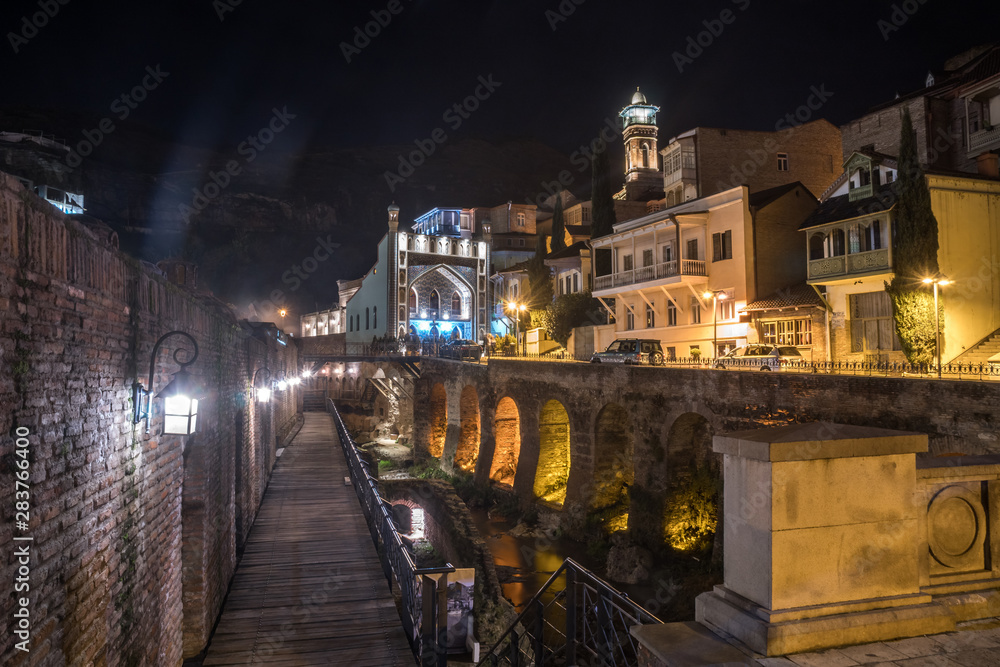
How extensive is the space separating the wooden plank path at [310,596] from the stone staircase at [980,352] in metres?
18.5

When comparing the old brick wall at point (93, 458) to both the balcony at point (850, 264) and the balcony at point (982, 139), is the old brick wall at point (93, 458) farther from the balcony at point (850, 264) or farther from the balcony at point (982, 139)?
the balcony at point (982, 139)

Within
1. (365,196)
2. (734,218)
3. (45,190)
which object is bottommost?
(734,218)

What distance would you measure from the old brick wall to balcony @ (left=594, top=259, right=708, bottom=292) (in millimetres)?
23061

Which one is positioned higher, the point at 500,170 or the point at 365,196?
the point at 500,170

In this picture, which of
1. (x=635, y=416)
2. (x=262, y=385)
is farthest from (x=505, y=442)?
(x=262, y=385)

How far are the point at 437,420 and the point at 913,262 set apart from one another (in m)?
27.5

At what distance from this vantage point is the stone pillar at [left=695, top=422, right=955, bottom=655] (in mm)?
3514

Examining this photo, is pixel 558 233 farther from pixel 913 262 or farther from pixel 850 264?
pixel 913 262

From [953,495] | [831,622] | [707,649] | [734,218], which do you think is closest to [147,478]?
[707,649]

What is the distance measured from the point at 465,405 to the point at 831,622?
29881 millimetres

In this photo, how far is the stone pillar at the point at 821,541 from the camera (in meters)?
3.51

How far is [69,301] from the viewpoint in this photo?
12.7 ft

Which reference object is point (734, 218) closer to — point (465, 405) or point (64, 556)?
point (465, 405)

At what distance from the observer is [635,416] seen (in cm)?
1870
